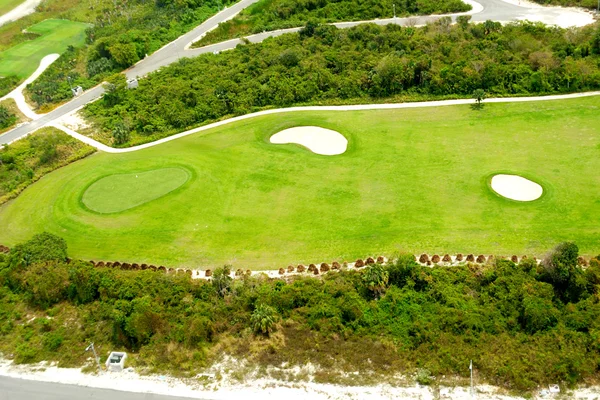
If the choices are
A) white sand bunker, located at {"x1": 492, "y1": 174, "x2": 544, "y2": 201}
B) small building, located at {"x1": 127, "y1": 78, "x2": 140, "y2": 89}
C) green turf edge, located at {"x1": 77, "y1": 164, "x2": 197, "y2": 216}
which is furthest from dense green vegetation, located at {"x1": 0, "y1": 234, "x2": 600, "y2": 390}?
small building, located at {"x1": 127, "y1": 78, "x2": 140, "y2": 89}

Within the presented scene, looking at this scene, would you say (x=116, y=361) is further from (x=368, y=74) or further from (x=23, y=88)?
(x=23, y=88)

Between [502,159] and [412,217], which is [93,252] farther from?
[502,159]

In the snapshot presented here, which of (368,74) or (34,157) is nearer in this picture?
(34,157)

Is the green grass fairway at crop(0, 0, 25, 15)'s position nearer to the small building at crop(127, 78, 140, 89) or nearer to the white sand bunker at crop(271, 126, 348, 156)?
the small building at crop(127, 78, 140, 89)

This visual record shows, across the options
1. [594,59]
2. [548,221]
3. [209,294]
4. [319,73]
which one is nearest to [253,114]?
[319,73]

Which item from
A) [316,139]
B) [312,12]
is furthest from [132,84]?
[312,12]

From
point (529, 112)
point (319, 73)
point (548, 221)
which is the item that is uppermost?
point (319, 73)
